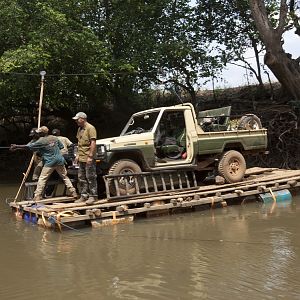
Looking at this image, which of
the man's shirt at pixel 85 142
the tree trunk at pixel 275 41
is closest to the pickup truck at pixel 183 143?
the man's shirt at pixel 85 142

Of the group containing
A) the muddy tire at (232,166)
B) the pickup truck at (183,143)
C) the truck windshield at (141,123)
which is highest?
the truck windshield at (141,123)

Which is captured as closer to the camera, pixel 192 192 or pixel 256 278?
pixel 256 278

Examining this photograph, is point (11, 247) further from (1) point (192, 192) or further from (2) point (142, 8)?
(2) point (142, 8)

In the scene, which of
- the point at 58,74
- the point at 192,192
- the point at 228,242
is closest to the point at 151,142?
the point at 192,192

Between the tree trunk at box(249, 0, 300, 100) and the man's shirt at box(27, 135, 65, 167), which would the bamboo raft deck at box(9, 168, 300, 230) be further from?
the tree trunk at box(249, 0, 300, 100)

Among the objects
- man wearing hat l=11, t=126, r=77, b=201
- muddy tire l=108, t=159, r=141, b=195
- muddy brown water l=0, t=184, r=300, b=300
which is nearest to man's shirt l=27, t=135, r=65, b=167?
man wearing hat l=11, t=126, r=77, b=201

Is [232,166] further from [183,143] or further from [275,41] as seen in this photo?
[275,41]

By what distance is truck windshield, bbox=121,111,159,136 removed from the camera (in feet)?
36.2

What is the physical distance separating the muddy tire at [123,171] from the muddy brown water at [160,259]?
83 centimetres

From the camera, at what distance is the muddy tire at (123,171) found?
10.0 metres

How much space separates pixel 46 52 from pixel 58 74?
6.18 feet

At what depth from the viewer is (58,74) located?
17484mm

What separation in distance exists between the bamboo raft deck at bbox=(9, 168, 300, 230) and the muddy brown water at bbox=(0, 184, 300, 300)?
22cm

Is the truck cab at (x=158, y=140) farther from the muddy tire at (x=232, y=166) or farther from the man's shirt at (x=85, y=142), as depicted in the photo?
the muddy tire at (x=232, y=166)
